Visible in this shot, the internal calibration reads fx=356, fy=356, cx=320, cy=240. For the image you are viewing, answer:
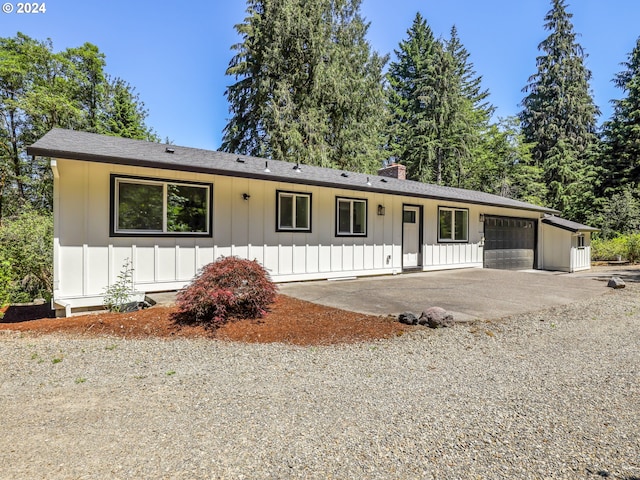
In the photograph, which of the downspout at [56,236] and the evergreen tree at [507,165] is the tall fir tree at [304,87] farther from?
the downspout at [56,236]

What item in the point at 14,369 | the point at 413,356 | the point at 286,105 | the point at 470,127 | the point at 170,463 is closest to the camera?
the point at 170,463

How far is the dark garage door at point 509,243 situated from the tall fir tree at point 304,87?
9606 mm

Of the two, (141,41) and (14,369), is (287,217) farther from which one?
(141,41)

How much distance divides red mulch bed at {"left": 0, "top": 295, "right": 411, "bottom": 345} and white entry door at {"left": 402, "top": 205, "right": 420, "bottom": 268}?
663 centimetres

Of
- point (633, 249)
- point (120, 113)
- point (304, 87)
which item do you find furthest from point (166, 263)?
point (633, 249)

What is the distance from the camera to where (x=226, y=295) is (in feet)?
17.9

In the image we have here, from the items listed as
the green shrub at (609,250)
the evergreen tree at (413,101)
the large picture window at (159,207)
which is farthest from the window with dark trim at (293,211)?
the evergreen tree at (413,101)

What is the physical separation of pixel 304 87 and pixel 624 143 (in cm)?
2241

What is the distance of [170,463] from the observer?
2.18 m

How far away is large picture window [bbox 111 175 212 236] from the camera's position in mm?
6926

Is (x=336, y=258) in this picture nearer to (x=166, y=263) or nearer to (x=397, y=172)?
(x=166, y=263)

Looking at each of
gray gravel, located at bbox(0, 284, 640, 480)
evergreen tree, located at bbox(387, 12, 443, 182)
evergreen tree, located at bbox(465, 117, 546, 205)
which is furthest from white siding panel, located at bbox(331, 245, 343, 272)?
evergreen tree, located at bbox(465, 117, 546, 205)

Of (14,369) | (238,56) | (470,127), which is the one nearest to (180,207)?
(14,369)

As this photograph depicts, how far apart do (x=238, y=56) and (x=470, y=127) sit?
17845 mm
